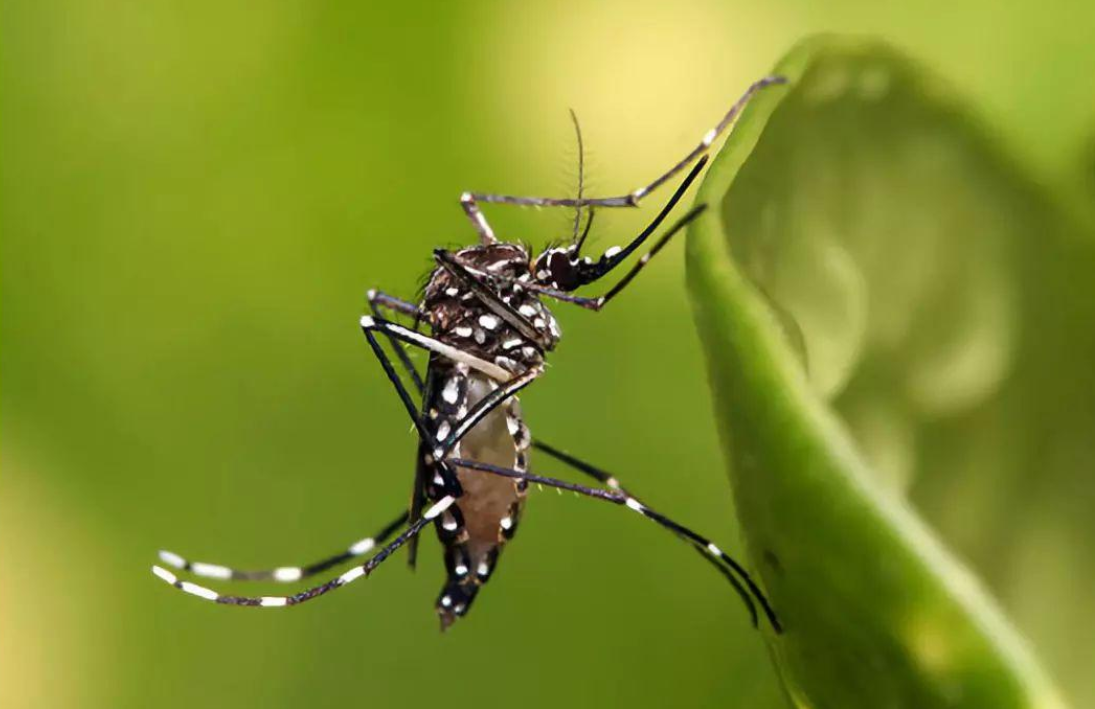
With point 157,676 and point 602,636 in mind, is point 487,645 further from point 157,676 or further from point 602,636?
point 157,676

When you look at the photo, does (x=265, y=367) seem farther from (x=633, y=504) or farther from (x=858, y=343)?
(x=858, y=343)

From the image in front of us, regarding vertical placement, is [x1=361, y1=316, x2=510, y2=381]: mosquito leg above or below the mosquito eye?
below

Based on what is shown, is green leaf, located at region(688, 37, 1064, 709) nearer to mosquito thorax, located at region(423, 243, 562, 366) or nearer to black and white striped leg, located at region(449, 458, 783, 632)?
black and white striped leg, located at region(449, 458, 783, 632)

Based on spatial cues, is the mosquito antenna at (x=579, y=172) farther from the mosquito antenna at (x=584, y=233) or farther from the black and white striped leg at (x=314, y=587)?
the black and white striped leg at (x=314, y=587)

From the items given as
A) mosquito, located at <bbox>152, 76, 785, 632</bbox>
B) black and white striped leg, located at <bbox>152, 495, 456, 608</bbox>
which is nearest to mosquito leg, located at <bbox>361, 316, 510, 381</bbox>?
mosquito, located at <bbox>152, 76, 785, 632</bbox>

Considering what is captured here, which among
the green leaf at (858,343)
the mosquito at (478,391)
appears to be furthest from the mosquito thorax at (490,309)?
the green leaf at (858,343)

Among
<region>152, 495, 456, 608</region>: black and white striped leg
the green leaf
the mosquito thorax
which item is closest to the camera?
the green leaf

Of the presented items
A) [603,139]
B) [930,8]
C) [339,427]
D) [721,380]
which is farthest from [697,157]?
[721,380]
